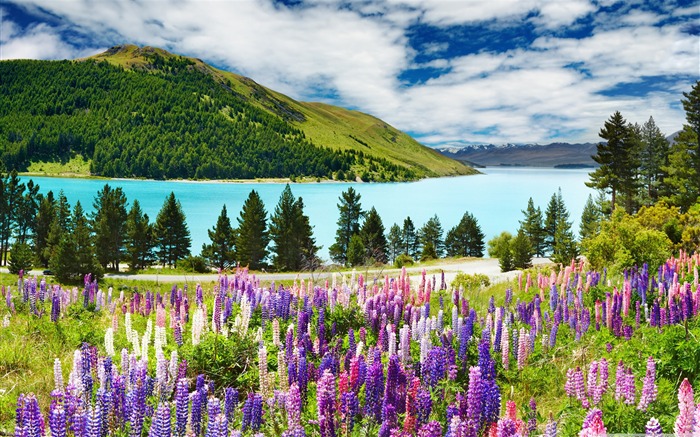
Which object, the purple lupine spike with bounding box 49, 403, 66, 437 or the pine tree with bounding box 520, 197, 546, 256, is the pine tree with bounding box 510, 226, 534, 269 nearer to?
the pine tree with bounding box 520, 197, 546, 256

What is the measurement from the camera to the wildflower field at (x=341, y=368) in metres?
4.37

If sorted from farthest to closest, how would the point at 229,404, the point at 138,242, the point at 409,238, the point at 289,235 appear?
1. the point at 409,238
2. the point at 138,242
3. the point at 289,235
4. the point at 229,404

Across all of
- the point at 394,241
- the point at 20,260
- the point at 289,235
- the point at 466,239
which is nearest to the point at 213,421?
the point at 20,260

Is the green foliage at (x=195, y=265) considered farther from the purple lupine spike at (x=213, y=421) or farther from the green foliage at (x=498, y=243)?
the purple lupine spike at (x=213, y=421)

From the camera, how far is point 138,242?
75.6 meters

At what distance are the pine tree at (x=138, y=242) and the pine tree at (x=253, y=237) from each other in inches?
575

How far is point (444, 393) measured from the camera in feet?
19.1

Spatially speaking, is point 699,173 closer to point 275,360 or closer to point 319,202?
point 275,360

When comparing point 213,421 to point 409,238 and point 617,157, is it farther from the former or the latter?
point 409,238

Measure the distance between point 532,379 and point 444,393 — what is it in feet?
6.40

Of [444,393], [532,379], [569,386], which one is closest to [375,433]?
[444,393]

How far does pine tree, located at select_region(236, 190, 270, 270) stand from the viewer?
7262 centimetres

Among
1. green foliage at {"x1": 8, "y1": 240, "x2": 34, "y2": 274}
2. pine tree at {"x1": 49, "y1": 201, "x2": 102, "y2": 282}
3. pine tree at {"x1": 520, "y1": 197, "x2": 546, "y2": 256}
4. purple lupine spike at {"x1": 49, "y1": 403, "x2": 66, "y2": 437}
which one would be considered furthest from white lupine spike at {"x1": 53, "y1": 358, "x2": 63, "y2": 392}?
pine tree at {"x1": 520, "y1": 197, "x2": 546, "y2": 256}

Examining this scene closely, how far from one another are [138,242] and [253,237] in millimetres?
18142
